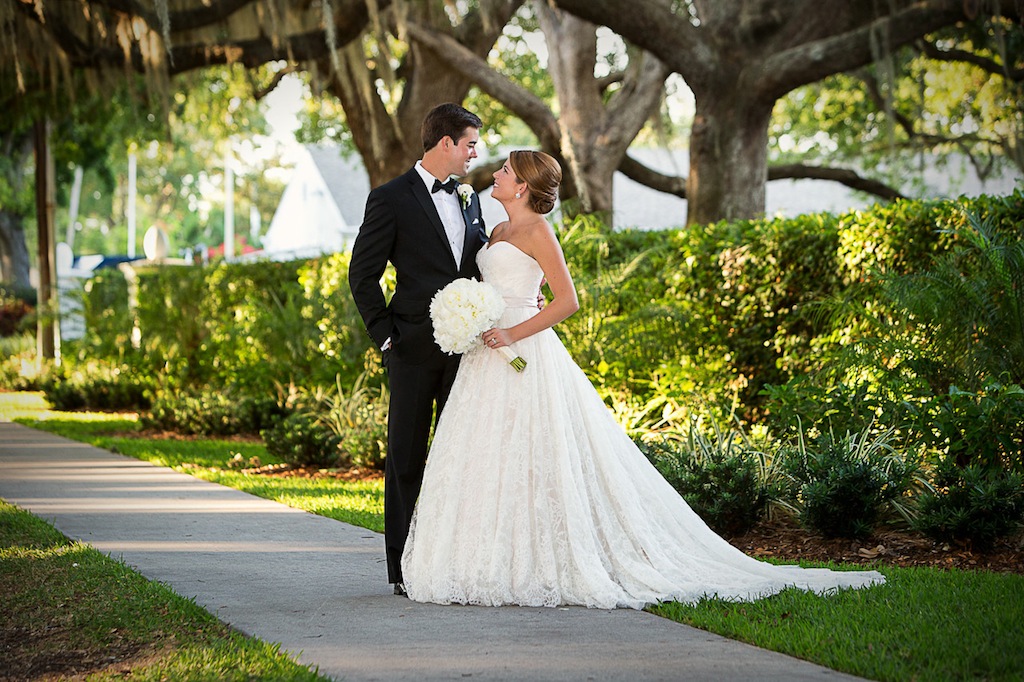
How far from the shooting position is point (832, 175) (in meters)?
17.5

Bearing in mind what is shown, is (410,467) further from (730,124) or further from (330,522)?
(730,124)

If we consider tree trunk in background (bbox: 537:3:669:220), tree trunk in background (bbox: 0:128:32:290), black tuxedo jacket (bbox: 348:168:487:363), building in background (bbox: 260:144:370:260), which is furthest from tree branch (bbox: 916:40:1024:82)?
tree trunk in background (bbox: 0:128:32:290)

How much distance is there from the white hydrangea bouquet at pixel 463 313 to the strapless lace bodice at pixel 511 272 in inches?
8.2

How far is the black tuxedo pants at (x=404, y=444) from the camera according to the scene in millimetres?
5148

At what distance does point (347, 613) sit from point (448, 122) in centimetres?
218

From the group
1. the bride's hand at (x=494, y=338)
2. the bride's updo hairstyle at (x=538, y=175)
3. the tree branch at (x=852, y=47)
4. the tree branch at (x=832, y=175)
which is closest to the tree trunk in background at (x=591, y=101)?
the tree branch at (x=832, y=175)

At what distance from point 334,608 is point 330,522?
7.94 ft

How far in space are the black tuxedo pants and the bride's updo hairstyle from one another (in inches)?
32.3

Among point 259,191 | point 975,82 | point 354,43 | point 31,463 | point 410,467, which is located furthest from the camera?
point 259,191

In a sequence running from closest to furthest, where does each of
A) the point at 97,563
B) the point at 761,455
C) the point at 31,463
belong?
the point at 97,563 → the point at 761,455 → the point at 31,463

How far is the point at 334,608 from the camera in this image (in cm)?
484

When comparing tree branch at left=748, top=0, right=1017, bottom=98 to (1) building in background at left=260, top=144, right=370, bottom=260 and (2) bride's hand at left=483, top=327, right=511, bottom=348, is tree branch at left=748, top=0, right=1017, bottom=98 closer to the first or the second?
(2) bride's hand at left=483, top=327, right=511, bottom=348

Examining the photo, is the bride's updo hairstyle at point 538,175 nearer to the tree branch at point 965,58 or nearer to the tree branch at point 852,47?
the tree branch at point 852,47

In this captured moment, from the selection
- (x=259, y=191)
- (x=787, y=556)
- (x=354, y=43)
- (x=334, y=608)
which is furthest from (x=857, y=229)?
(x=259, y=191)
